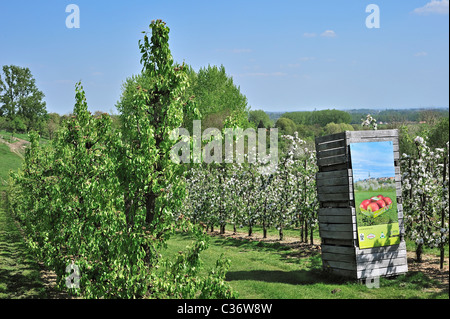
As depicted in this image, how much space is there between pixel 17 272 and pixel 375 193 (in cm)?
1368

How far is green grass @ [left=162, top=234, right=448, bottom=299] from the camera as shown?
1094cm

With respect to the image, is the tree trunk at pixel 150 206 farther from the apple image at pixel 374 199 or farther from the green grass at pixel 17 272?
the green grass at pixel 17 272

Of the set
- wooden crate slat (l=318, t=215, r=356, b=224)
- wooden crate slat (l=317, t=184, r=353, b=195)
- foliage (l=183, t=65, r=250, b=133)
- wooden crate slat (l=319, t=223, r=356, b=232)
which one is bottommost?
wooden crate slat (l=319, t=223, r=356, b=232)

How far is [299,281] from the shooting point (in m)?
12.5

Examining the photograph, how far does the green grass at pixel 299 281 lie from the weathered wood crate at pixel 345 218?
0.41 meters

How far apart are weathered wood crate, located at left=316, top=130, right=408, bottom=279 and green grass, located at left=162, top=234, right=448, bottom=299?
411 millimetres

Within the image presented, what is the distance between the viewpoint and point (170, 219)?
7.38 m

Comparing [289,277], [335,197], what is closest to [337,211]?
[335,197]

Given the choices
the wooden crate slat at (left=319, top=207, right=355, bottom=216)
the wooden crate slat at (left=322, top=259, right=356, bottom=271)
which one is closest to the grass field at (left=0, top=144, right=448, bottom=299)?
the wooden crate slat at (left=322, top=259, right=356, bottom=271)

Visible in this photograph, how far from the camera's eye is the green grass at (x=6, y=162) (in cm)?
5003

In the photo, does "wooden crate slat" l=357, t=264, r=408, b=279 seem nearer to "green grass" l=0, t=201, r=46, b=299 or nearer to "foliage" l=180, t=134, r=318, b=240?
"foliage" l=180, t=134, r=318, b=240

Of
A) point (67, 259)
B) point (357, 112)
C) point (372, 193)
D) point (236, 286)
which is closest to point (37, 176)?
point (67, 259)

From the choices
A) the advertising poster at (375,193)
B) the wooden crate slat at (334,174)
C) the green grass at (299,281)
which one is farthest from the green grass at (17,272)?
the advertising poster at (375,193)

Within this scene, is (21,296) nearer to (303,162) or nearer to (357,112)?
(303,162)
